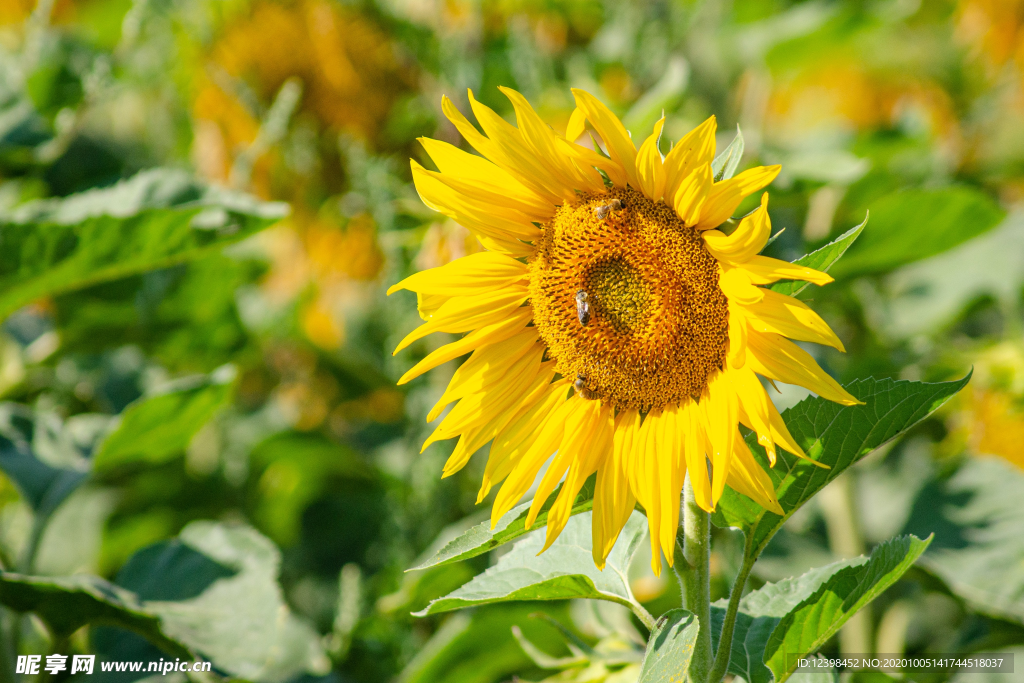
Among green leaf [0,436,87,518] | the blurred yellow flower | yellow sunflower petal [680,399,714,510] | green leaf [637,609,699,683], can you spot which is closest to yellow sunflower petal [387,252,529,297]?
yellow sunflower petal [680,399,714,510]

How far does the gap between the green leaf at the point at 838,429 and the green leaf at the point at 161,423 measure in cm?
84

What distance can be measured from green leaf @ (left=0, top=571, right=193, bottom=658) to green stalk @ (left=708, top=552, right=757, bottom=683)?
60cm

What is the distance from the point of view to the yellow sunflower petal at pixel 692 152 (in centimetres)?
58

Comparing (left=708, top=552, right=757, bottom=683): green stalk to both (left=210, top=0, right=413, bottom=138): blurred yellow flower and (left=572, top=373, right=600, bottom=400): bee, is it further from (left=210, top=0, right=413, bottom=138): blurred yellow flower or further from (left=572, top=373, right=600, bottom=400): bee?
(left=210, top=0, right=413, bottom=138): blurred yellow flower

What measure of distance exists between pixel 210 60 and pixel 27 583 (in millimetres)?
1305

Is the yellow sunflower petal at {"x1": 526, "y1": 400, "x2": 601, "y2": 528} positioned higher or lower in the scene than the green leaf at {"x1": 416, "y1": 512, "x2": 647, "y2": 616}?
higher

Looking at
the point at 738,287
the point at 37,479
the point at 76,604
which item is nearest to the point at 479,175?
the point at 738,287

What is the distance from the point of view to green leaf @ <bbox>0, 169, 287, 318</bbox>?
98 centimetres

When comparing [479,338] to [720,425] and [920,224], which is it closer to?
[720,425]

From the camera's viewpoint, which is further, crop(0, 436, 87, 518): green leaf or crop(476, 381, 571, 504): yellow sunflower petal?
crop(0, 436, 87, 518): green leaf

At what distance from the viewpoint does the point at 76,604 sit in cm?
90

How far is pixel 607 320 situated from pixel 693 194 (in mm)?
144

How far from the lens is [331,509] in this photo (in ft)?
5.87

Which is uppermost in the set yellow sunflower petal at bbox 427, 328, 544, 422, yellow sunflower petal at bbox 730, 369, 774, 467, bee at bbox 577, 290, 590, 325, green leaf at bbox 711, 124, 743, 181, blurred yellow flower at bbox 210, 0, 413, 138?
blurred yellow flower at bbox 210, 0, 413, 138
